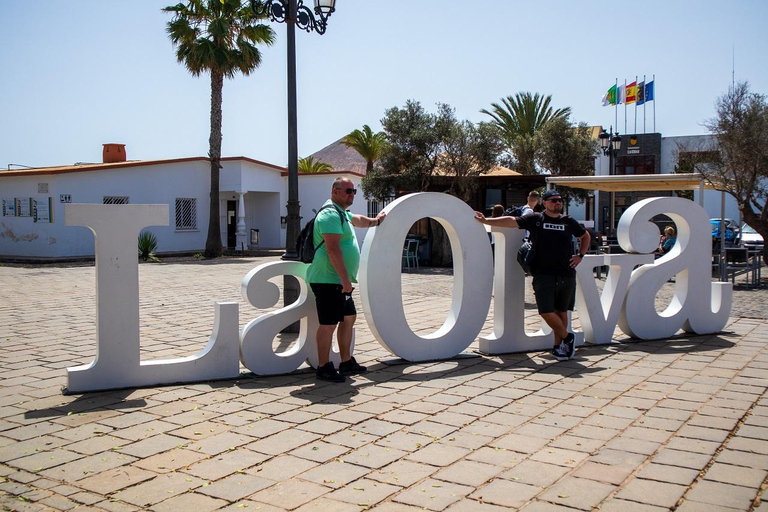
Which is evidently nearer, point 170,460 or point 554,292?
point 170,460

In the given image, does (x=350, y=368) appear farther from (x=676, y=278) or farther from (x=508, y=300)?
(x=676, y=278)

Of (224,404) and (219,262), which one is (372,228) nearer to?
(224,404)

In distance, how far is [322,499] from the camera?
3.64 m

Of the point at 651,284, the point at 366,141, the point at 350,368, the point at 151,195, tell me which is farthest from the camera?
the point at 366,141

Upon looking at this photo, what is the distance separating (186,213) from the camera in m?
A: 29.2

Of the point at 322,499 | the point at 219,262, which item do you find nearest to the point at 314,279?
the point at 322,499

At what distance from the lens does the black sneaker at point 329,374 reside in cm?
621

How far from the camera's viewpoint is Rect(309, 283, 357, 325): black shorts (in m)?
6.21

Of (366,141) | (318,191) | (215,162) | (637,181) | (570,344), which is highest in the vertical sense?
(366,141)

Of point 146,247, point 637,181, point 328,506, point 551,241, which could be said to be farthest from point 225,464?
point 146,247

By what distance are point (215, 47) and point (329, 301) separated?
2322 cm

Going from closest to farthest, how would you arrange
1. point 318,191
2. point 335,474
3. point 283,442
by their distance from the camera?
1. point 335,474
2. point 283,442
3. point 318,191

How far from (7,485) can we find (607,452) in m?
3.47

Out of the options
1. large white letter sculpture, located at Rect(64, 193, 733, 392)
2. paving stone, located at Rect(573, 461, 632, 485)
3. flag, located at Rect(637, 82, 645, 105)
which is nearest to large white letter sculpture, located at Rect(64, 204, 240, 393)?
large white letter sculpture, located at Rect(64, 193, 733, 392)
